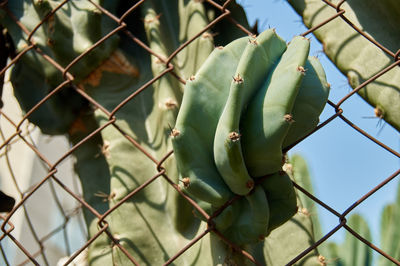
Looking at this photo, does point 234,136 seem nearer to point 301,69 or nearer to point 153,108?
point 301,69

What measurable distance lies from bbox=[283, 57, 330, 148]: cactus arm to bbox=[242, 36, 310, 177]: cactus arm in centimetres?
5

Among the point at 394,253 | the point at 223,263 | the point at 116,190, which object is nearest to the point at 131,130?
the point at 116,190

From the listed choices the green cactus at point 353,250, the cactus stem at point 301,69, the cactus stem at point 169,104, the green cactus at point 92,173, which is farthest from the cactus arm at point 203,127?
the green cactus at point 353,250

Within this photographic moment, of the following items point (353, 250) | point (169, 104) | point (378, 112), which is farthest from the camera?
point (353, 250)

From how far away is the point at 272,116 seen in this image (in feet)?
3.51

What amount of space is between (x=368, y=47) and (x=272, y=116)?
46cm

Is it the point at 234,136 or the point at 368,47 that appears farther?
the point at 368,47

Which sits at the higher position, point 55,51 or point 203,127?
point 55,51

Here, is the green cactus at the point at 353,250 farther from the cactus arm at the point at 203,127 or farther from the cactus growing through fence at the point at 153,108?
the cactus arm at the point at 203,127

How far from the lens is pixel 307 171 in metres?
3.72

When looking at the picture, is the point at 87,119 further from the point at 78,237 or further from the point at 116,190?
the point at 78,237

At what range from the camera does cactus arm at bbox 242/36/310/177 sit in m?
1.06

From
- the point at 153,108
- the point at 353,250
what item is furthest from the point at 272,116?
the point at 353,250

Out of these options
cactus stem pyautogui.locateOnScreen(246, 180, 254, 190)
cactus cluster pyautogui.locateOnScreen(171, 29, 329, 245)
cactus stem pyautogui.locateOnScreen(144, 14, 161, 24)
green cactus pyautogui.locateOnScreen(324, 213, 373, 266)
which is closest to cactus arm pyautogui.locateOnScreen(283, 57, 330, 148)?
cactus cluster pyautogui.locateOnScreen(171, 29, 329, 245)
